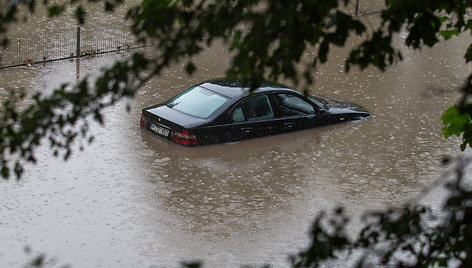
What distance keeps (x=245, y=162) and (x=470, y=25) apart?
22.7 feet

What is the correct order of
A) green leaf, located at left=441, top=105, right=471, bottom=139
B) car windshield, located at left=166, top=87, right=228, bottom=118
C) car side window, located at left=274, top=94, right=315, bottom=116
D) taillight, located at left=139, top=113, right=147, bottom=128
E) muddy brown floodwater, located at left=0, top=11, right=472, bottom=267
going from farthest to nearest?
car side window, located at left=274, top=94, right=315, bottom=116 < taillight, located at left=139, top=113, right=147, bottom=128 < car windshield, located at left=166, top=87, right=228, bottom=118 < muddy brown floodwater, located at left=0, top=11, right=472, bottom=267 < green leaf, located at left=441, top=105, right=471, bottom=139

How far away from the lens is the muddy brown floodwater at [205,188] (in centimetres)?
1145

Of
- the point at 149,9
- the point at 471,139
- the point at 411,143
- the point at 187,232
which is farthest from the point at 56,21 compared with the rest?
the point at 149,9

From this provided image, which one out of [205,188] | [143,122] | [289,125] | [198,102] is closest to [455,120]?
[205,188]

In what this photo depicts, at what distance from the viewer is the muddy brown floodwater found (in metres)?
11.5

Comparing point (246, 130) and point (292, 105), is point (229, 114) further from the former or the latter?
point (292, 105)

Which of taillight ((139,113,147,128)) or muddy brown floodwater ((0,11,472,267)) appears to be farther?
taillight ((139,113,147,128))

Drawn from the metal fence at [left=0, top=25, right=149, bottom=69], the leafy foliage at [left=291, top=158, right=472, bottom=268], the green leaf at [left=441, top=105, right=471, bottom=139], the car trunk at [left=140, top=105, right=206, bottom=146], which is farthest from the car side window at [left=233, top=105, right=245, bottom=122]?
the leafy foliage at [left=291, top=158, right=472, bottom=268]

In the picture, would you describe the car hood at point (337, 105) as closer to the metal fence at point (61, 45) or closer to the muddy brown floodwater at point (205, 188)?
the muddy brown floodwater at point (205, 188)

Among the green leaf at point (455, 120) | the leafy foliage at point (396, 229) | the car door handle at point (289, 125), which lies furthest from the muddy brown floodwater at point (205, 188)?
the leafy foliage at point (396, 229)

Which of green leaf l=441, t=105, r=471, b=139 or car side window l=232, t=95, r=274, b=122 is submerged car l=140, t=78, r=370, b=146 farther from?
green leaf l=441, t=105, r=471, b=139

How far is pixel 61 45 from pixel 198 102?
7.72 meters

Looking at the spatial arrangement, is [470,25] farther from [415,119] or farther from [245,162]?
[415,119]

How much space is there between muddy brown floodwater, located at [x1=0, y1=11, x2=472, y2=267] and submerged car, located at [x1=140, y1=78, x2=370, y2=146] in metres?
0.21
